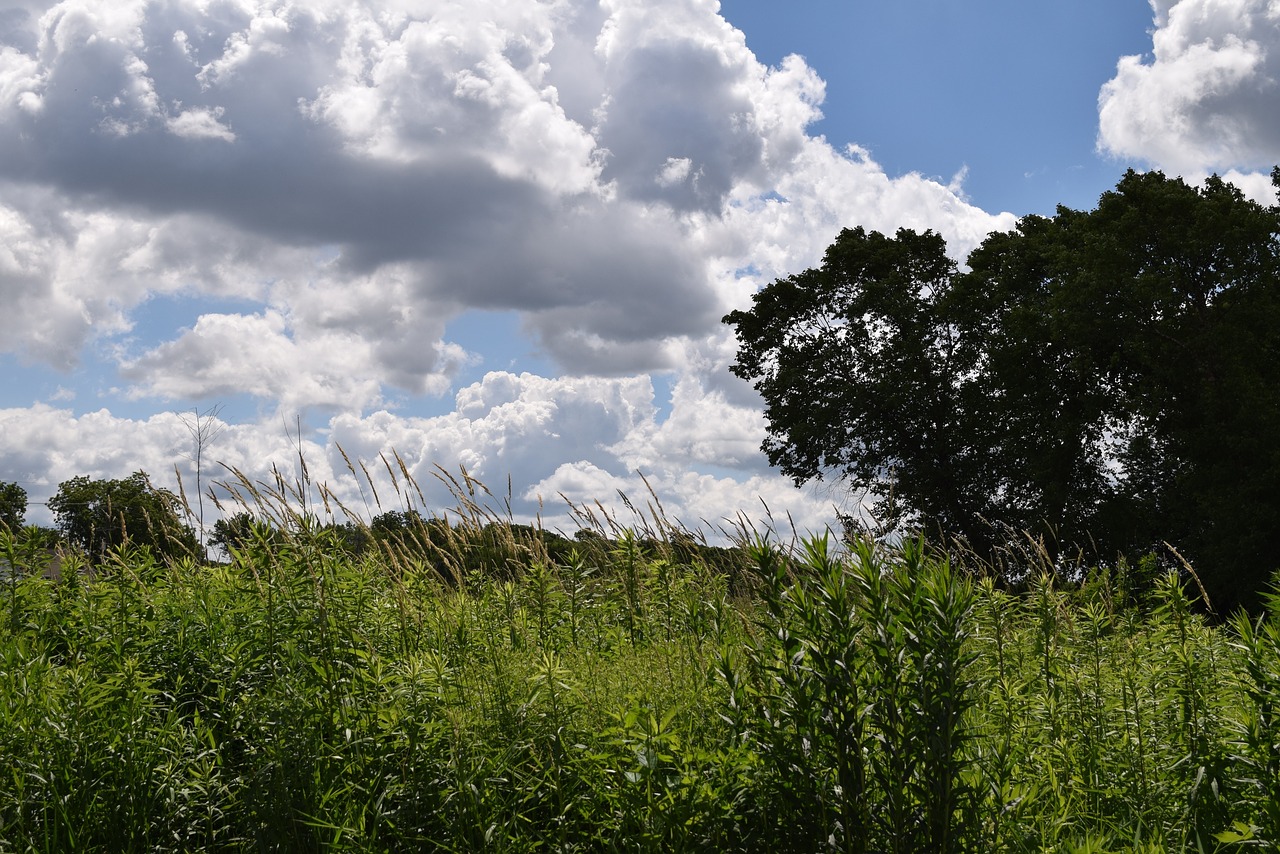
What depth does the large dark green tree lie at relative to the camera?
61.5 feet

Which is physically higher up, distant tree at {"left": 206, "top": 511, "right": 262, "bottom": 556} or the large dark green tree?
the large dark green tree

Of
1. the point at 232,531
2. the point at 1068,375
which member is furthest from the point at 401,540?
the point at 1068,375

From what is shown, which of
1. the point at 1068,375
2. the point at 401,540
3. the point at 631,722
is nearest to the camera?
the point at 631,722

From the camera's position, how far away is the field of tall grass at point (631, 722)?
3525 millimetres

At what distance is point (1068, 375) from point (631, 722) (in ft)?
70.1

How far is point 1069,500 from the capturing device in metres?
21.8

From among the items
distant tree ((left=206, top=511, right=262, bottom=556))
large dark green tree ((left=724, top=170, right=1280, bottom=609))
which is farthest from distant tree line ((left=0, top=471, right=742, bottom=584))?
large dark green tree ((left=724, top=170, right=1280, bottom=609))

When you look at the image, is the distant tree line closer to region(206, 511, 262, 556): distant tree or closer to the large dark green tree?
region(206, 511, 262, 556): distant tree

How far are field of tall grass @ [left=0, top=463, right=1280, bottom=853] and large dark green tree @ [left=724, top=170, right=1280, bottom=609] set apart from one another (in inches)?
456

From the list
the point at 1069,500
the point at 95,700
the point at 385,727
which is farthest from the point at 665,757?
the point at 1069,500

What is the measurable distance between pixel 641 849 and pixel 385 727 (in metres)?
1.34

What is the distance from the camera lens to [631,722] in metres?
3.86

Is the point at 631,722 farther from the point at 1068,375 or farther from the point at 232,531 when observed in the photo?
the point at 1068,375

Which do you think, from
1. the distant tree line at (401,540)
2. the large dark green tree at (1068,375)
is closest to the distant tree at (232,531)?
the distant tree line at (401,540)
